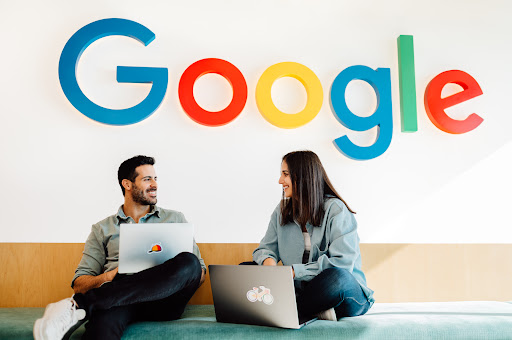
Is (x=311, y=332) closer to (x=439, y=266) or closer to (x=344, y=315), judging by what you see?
(x=344, y=315)

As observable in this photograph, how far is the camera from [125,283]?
2.04 m

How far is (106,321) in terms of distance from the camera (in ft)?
6.22

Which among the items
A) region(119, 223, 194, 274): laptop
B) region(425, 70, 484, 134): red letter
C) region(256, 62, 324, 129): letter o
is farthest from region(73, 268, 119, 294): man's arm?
region(425, 70, 484, 134): red letter

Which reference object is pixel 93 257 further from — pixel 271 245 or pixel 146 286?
pixel 271 245

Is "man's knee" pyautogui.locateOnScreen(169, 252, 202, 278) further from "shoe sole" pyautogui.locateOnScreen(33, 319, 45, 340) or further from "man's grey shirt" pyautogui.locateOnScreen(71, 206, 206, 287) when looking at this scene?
"shoe sole" pyautogui.locateOnScreen(33, 319, 45, 340)

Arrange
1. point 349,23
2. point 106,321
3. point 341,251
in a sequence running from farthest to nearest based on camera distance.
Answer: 1. point 349,23
2. point 341,251
3. point 106,321

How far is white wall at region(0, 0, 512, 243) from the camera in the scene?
3027 mm

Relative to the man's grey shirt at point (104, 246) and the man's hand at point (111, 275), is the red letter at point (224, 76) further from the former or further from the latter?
the man's hand at point (111, 275)

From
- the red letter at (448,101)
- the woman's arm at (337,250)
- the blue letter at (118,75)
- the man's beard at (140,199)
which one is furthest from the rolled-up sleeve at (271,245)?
the red letter at (448,101)

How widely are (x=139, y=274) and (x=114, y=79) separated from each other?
1.51 meters

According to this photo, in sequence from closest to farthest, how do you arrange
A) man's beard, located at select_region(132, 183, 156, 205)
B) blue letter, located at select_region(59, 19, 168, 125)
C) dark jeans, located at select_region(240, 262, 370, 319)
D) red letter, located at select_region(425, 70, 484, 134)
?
dark jeans, located at select_region(240, 262, 370, 319)
man's beard, located at select_region(132, 183, 156, 205)
blue letter, located at select_region(59, 19, 168, 125)
red letter, located at select_region(425, 70, 484, 134)

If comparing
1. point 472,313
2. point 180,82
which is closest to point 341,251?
point 472,313

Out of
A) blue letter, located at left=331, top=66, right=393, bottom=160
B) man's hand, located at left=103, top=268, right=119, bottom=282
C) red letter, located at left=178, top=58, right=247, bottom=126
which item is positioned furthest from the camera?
blue letter, located at left=331, top=66, right=393, bottom=160

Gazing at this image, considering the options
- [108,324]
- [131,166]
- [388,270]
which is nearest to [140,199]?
[131,166]
